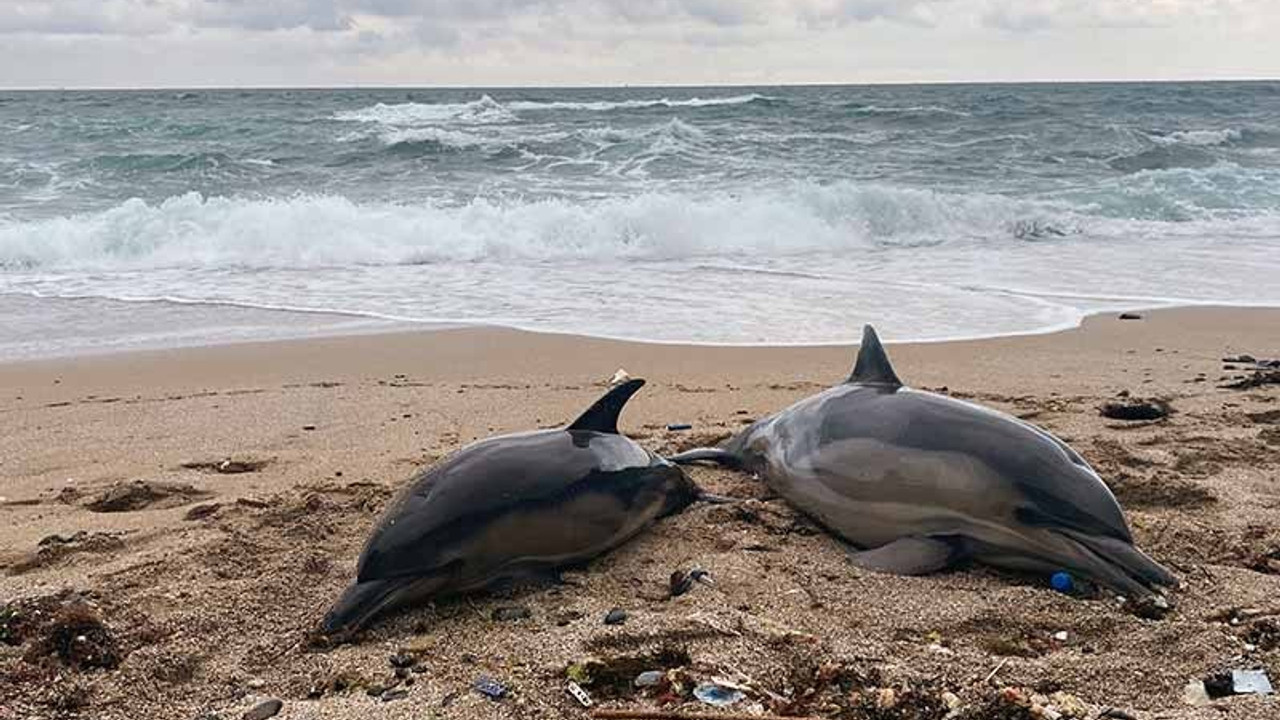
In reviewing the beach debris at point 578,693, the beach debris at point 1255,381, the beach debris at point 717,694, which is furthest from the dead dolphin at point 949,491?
the beach debris at point 1255,381

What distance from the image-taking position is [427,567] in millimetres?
3973

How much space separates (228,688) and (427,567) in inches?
29.4

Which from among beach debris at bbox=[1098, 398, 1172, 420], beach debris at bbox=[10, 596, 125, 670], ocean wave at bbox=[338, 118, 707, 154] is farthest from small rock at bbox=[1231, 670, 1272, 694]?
ocean wave at bbox=[338, 118, 707, 154]

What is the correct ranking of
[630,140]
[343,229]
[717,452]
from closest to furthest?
→ [717,452]
[343,229]
[630,140]

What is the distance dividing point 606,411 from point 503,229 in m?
11.3

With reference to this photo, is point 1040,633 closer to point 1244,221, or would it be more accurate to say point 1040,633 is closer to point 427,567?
point 427,567

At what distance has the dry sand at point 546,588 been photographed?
3.45 metres

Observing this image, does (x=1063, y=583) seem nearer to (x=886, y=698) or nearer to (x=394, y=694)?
(x=886, y=698)

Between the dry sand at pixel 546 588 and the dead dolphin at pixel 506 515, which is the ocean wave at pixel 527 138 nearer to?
the dry sand at pixel 546 588

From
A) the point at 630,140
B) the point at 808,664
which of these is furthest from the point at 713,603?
the point at 630,140

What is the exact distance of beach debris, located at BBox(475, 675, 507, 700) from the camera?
3381 mm

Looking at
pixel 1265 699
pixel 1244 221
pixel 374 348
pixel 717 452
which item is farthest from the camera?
pixel 1244 221

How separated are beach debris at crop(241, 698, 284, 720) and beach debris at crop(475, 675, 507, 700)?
1.84 ft

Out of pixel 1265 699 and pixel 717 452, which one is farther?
pixel 717 452
